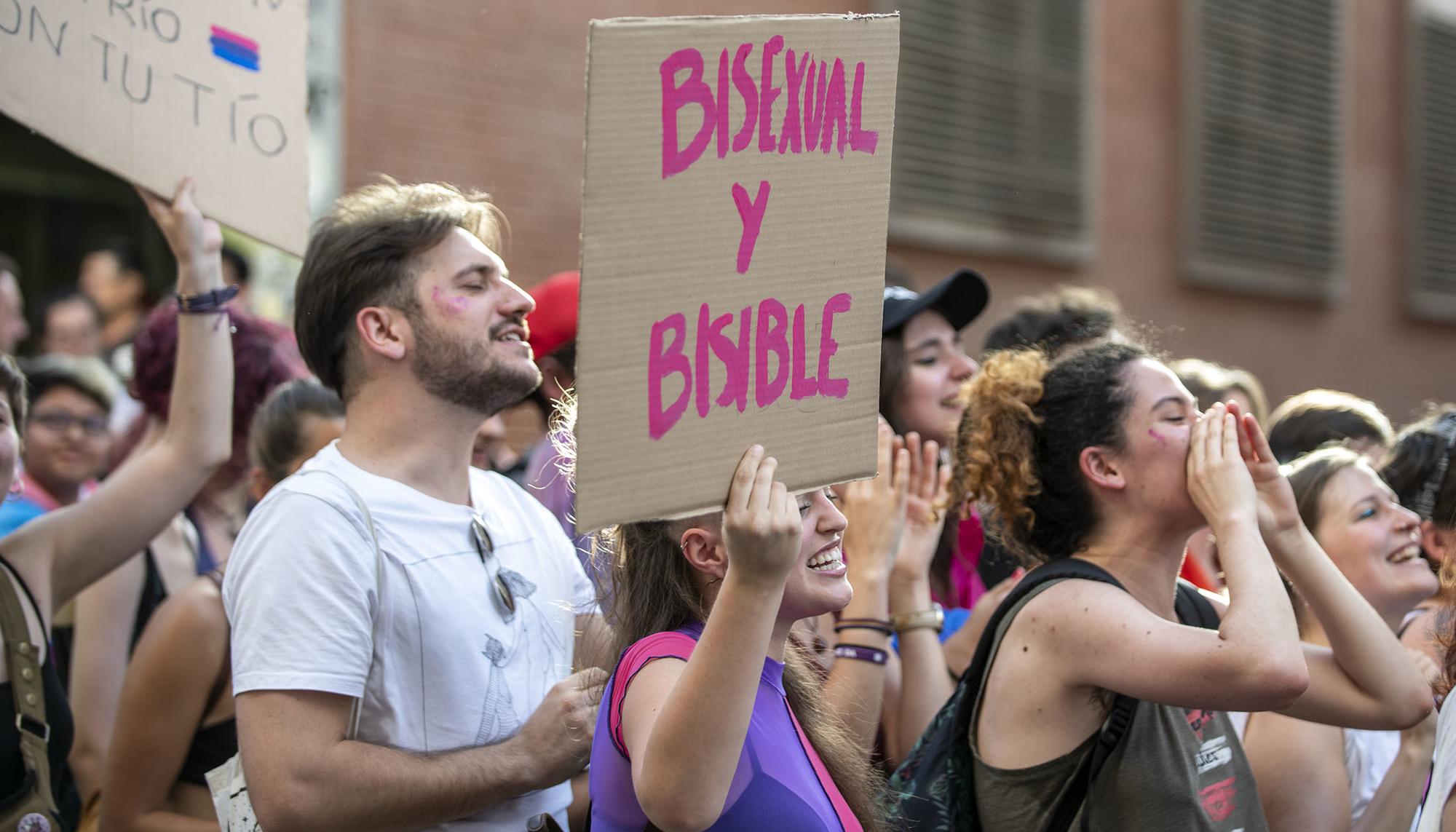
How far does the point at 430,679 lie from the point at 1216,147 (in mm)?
8218

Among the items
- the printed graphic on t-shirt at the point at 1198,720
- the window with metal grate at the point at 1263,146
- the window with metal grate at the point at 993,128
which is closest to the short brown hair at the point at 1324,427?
the printed graphic on t-shirt at the point at 1198,720

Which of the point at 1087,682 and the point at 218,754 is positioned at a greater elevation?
the point at 1087,682

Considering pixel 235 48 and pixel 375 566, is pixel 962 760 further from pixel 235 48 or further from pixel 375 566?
pixel 235 48

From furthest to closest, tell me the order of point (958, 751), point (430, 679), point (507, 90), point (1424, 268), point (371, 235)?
point (1424, 268), point (507, 90), point (371, 235), point (958, 751), point (430, 679)

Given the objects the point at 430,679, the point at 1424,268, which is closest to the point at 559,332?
the point at 430,679

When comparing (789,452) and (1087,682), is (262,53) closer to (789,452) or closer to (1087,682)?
(789,452)

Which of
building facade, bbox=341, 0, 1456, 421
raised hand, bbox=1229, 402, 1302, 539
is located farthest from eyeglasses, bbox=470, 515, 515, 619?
building facade, bbox=341, 0, 1456, 421

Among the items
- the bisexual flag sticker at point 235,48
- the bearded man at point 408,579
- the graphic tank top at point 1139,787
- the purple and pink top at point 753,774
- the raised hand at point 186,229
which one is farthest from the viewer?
the bisexual flag sticker at point 235,48

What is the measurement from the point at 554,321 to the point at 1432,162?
873 cm

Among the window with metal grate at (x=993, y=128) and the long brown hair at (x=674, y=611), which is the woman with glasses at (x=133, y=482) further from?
the window with metal grate at (x=993, y=128)

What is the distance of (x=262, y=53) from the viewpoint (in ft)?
9.52

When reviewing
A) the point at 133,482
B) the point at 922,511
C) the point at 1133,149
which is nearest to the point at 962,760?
the point at 922,511

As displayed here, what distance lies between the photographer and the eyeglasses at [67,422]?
4047 mm

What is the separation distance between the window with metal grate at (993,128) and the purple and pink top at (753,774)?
19.1 ft
